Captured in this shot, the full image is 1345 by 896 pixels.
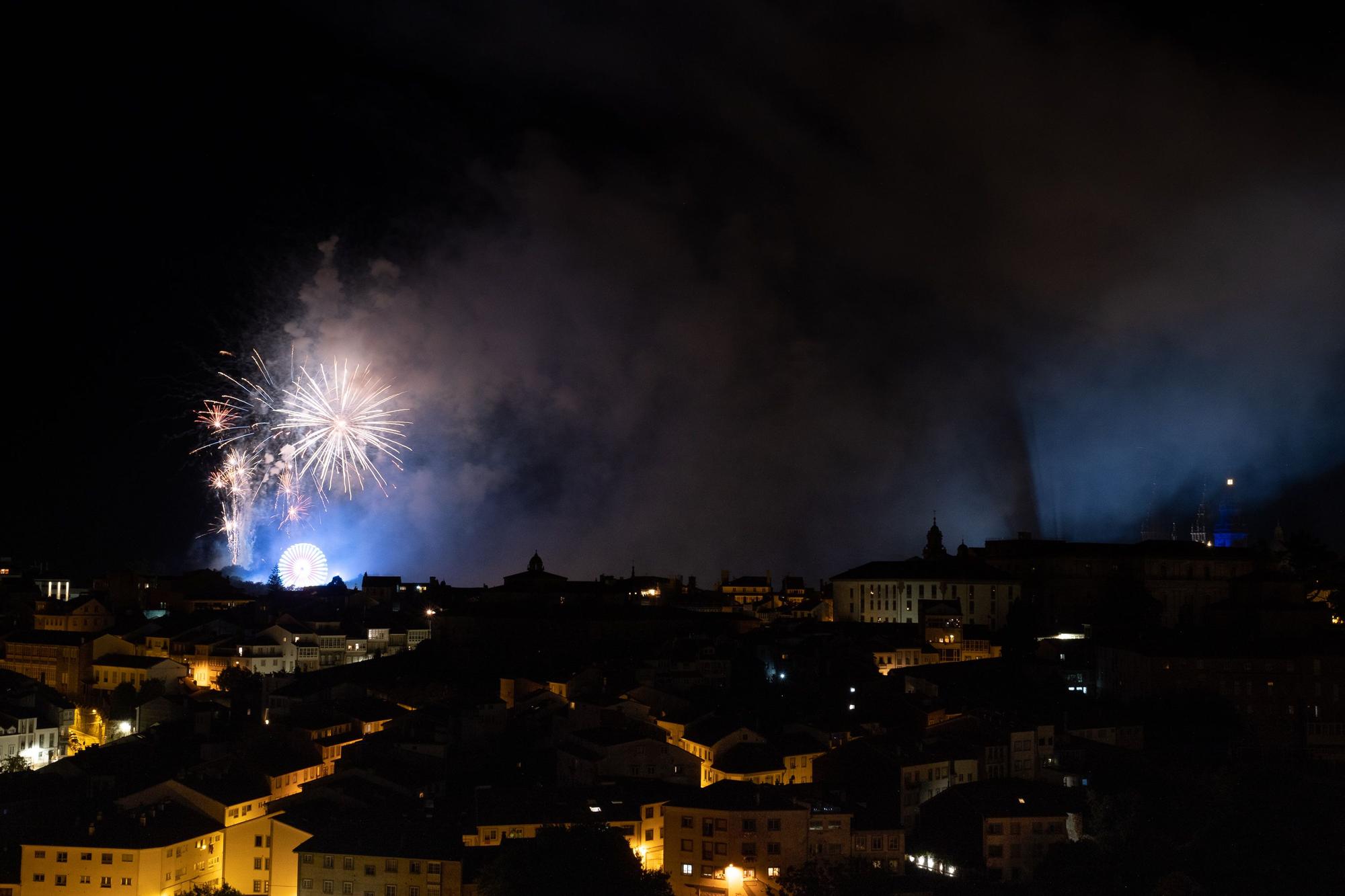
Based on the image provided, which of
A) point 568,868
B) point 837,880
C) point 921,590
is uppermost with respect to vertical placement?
point 921,590

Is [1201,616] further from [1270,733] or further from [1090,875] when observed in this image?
[1090,875]

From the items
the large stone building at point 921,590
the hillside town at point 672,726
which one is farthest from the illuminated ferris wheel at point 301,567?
the large stone building at point 921,590

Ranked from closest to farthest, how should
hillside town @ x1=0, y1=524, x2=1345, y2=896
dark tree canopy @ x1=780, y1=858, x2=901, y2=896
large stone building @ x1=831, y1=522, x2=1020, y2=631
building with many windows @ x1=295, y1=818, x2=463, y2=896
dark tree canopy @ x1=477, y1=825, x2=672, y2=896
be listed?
1. dark tree canopy @ x1=477, y1=825, x2=672, y2=896
2. building with many windows @ x1=295, y1=818, x2=463, y2=896
3. dark tree canopy @ x1=780, y1=858, x2=901, y2=896
4. hillside town @ x1=0, y1=524, x2=1345, y2=896
5. large stone building @ x1=831, y1=522, x2=1020, y2=631

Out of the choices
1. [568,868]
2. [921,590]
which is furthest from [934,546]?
[568,868]

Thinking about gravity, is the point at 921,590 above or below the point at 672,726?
above

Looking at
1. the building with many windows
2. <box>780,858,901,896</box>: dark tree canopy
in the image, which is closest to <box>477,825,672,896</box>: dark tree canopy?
the building with many windows

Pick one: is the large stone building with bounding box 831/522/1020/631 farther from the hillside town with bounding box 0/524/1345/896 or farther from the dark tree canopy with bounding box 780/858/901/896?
the dark tree canopy with bounding box 780/858/901/896

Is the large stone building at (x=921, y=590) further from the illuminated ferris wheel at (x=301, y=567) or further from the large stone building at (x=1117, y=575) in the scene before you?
the illuminated ferris wheel at (x=301, y=567)

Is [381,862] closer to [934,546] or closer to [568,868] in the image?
[568,868]

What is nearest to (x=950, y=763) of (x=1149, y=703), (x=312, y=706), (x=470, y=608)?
(x=1149, y=703)
